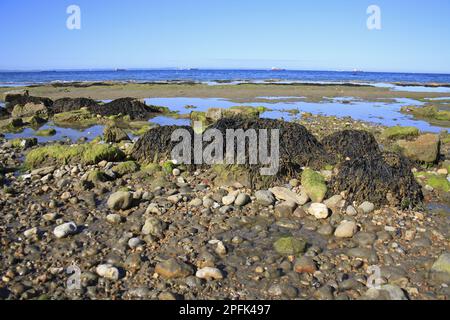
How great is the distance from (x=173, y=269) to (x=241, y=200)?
6.68 ft

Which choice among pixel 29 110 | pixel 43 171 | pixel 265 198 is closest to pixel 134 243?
pixel 265 198

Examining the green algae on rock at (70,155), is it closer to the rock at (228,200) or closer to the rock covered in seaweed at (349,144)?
the rock at (228,200)

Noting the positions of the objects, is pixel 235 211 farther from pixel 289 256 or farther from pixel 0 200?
pixel 0 200

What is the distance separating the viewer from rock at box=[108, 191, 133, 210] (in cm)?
563

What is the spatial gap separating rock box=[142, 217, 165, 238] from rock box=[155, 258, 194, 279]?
2.68ft

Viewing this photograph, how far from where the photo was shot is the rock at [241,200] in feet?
19.0

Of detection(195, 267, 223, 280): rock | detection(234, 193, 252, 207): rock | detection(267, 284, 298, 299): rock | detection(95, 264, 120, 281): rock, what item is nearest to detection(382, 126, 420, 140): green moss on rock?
detection(234, 193, 252, 207): rock

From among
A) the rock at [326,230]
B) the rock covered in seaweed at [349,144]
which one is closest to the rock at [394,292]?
the rock at [326,230]

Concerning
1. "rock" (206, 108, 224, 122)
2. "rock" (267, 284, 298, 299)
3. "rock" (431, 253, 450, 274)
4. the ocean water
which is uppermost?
the ocean water

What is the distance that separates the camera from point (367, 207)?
558 centimetres

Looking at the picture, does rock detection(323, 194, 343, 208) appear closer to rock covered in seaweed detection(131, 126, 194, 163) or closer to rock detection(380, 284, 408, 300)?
rock detection(380, 284, 408, 300)
